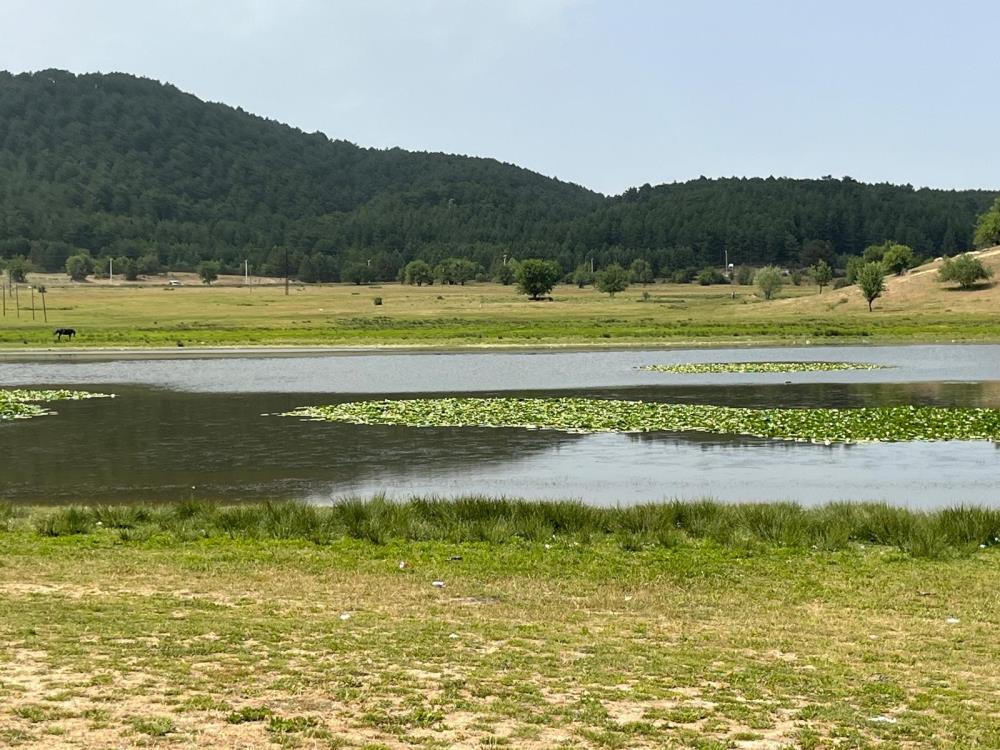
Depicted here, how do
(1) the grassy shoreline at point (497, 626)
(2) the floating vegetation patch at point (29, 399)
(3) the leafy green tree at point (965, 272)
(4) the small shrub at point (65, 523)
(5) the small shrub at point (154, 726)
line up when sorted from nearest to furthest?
→ (5) the small shrub at point (154, 726) < (1) the grassy shoreline at point (497, 626) < (4) the small shrub at point (65, 523) < (2) the floating vegetation patch at point (29, 399) < (3) the leafy green tree at point (965, 272)

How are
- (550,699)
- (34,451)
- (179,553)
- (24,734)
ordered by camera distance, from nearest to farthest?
(24,734) < (550,699) < (179,553) < (34,451)

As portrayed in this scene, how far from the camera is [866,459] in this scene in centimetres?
3022

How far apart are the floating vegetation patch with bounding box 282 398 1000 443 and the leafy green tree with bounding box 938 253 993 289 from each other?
360 ft

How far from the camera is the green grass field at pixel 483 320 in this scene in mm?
96500

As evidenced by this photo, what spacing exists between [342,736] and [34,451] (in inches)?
1033

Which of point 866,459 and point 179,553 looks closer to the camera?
point 179,553

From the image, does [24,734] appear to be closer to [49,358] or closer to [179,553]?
[179,553]

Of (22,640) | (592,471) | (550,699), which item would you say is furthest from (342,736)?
(592,471)

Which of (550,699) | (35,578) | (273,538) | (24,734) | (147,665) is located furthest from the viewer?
(273,538)

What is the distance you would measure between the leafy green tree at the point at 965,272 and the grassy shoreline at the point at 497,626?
131 metres

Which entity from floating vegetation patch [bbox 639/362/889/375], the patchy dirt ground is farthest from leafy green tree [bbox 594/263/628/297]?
the patchy dirt ground

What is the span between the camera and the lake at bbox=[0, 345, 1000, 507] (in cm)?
2617

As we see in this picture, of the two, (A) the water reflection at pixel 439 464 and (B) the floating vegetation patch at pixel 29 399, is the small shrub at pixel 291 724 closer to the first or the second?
(A) the water reflection at pixel 439 464

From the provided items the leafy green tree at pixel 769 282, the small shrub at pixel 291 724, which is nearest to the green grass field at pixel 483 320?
the leafy green tree at pixel 769 282
